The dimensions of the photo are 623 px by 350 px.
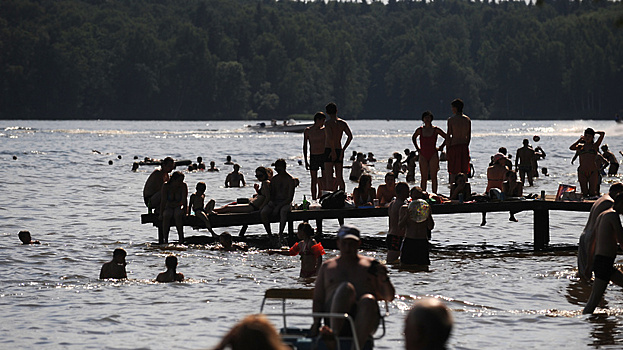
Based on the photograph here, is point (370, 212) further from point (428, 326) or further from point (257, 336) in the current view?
point (257, 336)

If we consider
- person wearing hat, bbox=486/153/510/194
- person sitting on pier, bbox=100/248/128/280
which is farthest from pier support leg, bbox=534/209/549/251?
person sitting on pier, bbox=100/248/128/280

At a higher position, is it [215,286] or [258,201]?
[258,201]

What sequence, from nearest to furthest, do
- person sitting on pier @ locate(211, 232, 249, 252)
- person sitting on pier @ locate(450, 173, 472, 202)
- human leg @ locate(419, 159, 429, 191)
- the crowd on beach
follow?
the crowd on beach
person sitting on pier @ locate(211, 232, 249, 252)
person sitting on pier @ locate(450, 173, 472, 202)
human leg @ locate(419, 159, 429, 191)

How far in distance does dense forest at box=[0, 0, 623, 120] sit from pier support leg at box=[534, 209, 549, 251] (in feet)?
424

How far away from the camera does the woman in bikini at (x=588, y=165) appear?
1952cm

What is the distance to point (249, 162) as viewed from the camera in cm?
5369

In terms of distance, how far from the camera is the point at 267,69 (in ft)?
543

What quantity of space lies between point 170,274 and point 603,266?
21.5 feet

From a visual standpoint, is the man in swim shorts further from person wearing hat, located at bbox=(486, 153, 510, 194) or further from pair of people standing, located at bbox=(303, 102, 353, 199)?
person wearing hat, located at bbox=(486, 153, 510, 194)

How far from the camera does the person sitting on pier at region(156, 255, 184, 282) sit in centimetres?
1450

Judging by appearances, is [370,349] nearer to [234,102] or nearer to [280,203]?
[280,203]

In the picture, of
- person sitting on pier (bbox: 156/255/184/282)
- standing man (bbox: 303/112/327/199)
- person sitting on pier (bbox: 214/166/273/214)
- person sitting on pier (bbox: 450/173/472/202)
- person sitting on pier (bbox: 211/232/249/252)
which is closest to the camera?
person sitting on pier (bbox: 156/255/184/282)

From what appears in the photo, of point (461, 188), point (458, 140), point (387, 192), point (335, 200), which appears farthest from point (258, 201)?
point (458, 140)

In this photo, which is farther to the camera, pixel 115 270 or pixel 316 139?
pixel 316 139
